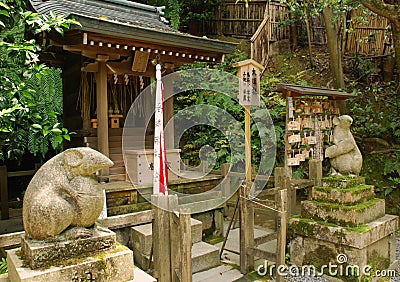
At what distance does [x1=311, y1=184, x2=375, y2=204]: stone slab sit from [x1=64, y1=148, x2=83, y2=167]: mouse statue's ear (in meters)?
3.83

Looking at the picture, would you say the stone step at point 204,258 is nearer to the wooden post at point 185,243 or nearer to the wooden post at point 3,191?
the wooden post at point 185,243

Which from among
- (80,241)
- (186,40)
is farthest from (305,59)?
(80,241)

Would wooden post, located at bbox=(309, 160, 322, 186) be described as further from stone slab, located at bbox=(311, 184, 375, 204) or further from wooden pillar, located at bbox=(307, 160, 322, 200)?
stone slab, located at bbox=(311, 184, 375, 204)

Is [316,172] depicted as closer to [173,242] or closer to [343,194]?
[343,194]

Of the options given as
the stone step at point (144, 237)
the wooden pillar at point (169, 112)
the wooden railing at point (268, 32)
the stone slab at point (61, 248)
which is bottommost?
the stone step at point (144, 237)

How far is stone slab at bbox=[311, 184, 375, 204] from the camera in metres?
4.82

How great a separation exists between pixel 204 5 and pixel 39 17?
39.8ft

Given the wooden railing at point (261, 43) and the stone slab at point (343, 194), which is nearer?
the stone slab at point (343, 194)

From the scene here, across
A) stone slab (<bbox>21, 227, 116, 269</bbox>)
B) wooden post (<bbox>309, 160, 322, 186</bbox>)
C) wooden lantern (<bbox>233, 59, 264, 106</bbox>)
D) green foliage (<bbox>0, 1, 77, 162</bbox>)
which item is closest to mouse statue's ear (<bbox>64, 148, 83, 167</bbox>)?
stone slab (<bbox>21, 227, 116, 269</bbox>)

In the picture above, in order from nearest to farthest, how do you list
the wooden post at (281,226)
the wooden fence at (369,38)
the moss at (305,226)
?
1. the wooden post at (281,226)
2. the moss at (305,226)
3. the wooden fence at (369,38)

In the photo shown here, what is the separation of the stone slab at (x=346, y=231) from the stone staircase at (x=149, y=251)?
136 centimetres

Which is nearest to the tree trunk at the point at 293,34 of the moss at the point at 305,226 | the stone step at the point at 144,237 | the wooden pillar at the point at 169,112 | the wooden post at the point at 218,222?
the wooden pillar at the point at 169,112

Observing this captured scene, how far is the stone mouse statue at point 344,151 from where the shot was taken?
506cm

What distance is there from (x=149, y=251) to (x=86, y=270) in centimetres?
231
